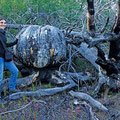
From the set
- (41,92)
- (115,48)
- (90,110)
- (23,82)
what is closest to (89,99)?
(90,110)

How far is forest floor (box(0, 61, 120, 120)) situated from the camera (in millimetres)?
3296

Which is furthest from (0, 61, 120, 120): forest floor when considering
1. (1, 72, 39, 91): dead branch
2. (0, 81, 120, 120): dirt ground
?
(1, 72, 39, 91): dead branch

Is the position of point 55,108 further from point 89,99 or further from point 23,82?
point 23,82

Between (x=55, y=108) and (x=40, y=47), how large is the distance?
1613 millimetres

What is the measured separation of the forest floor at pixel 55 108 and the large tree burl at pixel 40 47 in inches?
37.3

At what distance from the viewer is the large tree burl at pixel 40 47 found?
4.55 meters

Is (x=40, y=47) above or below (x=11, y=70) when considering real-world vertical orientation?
above

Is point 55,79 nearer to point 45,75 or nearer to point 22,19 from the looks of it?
point 45,75

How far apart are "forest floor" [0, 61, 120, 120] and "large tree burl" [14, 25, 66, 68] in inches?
37.3

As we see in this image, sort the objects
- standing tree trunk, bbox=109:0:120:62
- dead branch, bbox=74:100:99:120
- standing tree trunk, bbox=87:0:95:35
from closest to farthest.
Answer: dead branch, bbox=74:100:99:120 < standing tree trunk, bbox=87:0:95:35 < standing tree trunk, bbox=109:0:120:62

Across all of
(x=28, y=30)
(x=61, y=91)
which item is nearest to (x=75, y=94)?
(x=61, y=91)

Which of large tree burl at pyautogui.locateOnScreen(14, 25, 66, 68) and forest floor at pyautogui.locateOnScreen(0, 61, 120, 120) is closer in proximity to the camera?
forest floor at pyautogui.locateOnScreen(0, 61, 120, 120)

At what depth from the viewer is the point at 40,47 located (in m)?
4.53

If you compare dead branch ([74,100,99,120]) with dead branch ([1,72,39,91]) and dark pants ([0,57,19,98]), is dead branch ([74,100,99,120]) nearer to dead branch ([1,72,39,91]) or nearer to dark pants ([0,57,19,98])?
dead branch ([1,72,39,91])
